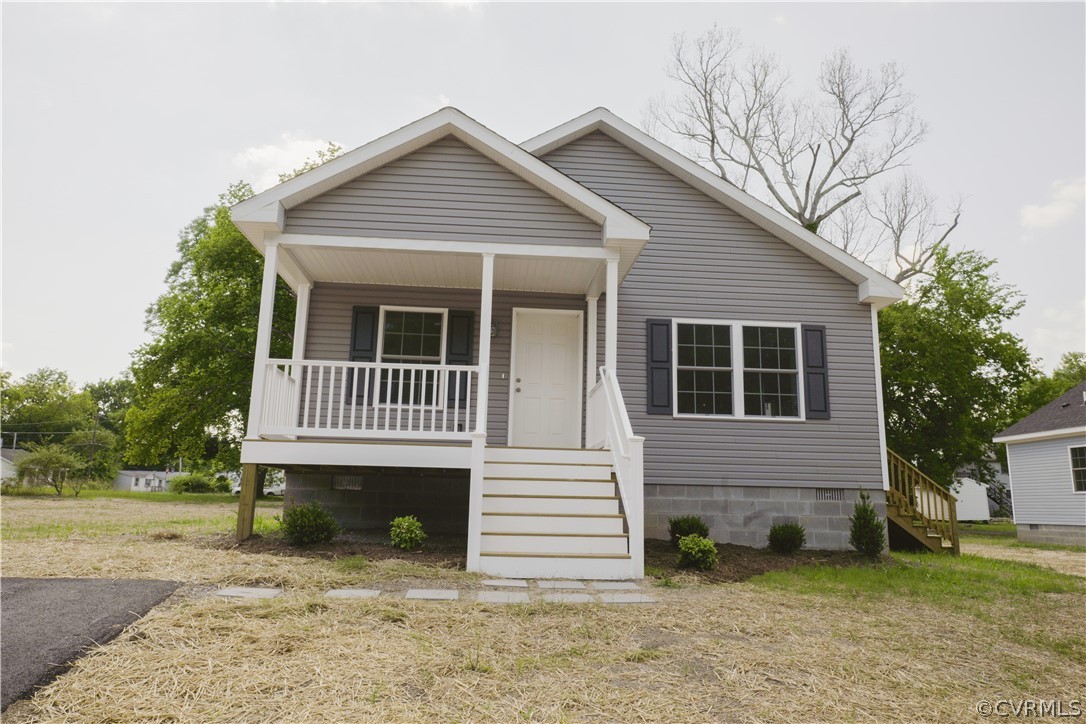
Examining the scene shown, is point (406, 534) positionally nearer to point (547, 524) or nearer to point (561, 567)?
point (547, 524)

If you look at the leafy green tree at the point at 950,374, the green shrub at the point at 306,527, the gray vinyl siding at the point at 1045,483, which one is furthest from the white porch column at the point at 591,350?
the leafy green tree at the point at 950,374

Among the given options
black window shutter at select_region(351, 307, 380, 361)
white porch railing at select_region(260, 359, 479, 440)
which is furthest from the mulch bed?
black window shutter at select_region(351, 307, 380, 361)

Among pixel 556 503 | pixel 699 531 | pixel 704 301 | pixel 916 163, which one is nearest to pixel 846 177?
pixel 916 163

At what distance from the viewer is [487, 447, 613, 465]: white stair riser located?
24.2ft

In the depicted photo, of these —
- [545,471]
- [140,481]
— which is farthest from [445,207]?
[140,481]

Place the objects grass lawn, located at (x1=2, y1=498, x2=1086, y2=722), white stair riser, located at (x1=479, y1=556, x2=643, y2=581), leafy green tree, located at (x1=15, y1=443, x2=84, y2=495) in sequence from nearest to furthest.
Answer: grass lawn, located at (x1=2, y1=498, x2=1086, y2=722), white stair riser, located at (x1=479, y1=556, x2=643, y2=581), leafy green tree, located at (x1=15, y1=443, x2=84, y2=495)

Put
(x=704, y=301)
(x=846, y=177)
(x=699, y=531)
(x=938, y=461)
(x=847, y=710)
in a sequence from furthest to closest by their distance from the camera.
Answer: (x=846, y=177), (x=938, y=461), (x=704, y=301), (x=699, y=531), (x=847, y=710)

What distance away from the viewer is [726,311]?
9578 millimetres

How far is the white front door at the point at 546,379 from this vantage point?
9250 millimetres

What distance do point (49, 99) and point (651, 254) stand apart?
28.0 feet

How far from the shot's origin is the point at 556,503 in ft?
22.2

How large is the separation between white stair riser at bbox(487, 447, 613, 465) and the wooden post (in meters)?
2.68

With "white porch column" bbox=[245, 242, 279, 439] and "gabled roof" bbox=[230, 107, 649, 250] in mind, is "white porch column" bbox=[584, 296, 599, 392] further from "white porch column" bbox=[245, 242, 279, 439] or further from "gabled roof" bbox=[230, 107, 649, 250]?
"white porch column" bbox=[245, 242, 279, 439]

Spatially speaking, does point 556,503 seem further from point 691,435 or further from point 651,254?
point 651,254
